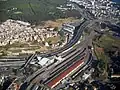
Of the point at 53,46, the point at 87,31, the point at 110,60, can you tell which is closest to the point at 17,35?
the point at 53,46

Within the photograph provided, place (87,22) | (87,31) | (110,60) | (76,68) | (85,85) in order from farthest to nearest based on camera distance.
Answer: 1. (87,22)
2. (87,31)
3. (110,60)
4. (76,68)
5. (85,85)

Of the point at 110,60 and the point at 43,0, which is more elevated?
the point at 43,0

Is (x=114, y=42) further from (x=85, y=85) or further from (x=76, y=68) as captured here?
(x=85, y=85)

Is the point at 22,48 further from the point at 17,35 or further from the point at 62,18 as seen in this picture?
the point at 62,18

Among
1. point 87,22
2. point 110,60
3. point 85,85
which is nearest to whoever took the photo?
point 85,85

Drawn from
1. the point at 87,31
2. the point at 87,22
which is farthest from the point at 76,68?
the point at 87,22

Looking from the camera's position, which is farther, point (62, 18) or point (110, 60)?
point (62, 18)
